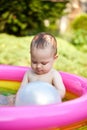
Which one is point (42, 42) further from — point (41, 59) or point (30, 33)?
point (30, 33)

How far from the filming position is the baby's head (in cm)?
395

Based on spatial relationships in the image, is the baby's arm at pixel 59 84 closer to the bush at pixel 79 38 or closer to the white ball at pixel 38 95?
the white ball at pixel 38 95

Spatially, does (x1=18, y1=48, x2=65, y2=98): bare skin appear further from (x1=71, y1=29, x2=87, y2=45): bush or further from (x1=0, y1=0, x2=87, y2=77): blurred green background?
(x1=71, y1=29, x2=87, y2=45): bush

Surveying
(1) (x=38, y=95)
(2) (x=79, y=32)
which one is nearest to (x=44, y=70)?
(1) (x=38, y=95)

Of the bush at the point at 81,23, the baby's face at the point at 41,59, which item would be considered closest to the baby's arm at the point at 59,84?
the baby's face at the point at 41,59

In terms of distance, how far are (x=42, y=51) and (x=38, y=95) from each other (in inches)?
16.7

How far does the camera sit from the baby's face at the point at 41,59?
395 cm

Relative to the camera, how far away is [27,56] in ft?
25.0

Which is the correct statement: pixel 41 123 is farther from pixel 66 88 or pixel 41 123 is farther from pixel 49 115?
pixel 66 88

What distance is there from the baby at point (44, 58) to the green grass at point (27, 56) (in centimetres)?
314

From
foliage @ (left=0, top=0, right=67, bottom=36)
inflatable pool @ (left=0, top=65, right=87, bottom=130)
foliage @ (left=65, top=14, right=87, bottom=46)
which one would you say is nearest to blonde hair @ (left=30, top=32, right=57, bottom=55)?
inflatable pool @ (left=0, top=65, right=87, bottom=130)

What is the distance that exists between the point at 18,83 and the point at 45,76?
2.76ft

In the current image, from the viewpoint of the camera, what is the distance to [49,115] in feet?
11.1

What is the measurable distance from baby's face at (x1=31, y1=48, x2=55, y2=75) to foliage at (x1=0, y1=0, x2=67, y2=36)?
539 centimetres
